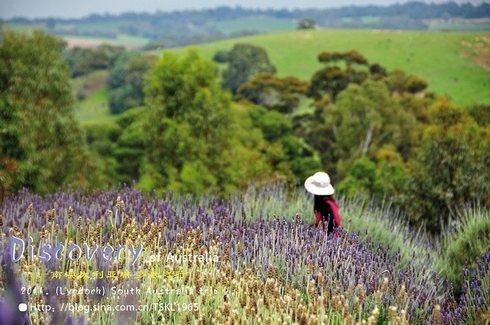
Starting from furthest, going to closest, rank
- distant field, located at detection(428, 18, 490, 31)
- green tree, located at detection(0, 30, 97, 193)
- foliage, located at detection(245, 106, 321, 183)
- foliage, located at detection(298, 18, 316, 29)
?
foliage, located at detection(298, 18, 316, 29), foliage, located at detection(245, 106, 321, 183), green tree, located at detection(0, 30, 97, 193), distant field, located at detection(428, 18, 490, 31)

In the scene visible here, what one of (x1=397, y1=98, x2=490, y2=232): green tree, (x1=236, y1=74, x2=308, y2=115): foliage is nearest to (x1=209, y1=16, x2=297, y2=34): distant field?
(x1=236, y1=74, x2=308, y2=115): foliage

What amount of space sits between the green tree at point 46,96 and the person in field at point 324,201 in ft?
44.2

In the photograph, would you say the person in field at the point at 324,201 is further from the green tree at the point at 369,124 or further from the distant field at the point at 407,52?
the green tree at the point at 369,124

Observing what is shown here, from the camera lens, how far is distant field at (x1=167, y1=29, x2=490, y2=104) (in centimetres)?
1825

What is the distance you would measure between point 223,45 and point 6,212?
55955 mm

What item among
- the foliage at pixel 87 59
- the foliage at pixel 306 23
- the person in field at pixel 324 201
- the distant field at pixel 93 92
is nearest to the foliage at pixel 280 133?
the person in field at pixel 324 201

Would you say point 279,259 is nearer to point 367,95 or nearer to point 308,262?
point 308,262

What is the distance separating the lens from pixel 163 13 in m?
89.9

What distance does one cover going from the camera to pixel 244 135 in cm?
2316

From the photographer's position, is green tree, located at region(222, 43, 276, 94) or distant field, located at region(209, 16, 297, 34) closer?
green tree, located at region(222, 43, 276, 94)

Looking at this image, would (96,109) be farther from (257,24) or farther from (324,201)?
(324,201)

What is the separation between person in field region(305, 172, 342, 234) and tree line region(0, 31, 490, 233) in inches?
75.7

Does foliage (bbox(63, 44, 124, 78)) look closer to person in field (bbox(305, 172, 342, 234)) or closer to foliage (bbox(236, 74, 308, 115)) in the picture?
foliage (bbox(236, 74, 308, 115))

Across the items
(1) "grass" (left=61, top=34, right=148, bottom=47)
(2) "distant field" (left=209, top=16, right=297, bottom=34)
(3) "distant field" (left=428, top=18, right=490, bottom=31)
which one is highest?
(3) "distant field" (left=428, top=18, right=490, bottom=31)
